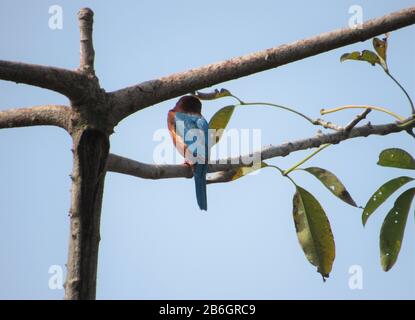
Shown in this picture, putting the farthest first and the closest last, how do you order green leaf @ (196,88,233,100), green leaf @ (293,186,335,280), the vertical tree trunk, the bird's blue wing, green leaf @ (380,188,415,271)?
the bird's blue wing → green leaf @ (196,88,233,100) → green leaf @ (293,186,335,280) → green leaf @ (380,188,415,271) → the vertical tree trunk

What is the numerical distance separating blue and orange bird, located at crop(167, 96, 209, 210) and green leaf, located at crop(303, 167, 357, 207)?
196 centimetres

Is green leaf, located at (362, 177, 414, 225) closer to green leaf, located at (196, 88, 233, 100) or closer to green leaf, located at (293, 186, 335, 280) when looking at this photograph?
green leaf, located at (293, 186, 335, 280)

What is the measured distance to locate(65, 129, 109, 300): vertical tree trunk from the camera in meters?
1.97

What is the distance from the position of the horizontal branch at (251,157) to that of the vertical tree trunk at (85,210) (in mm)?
746

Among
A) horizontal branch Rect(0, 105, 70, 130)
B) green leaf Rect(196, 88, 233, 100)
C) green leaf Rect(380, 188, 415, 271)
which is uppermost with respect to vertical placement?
green leaf Rect(196, 88, 233, 100)

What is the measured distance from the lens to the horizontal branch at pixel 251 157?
298 cm

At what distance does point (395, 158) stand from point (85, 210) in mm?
1632

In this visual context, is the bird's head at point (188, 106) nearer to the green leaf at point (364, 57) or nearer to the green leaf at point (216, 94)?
the green leaf at point (216, 94)

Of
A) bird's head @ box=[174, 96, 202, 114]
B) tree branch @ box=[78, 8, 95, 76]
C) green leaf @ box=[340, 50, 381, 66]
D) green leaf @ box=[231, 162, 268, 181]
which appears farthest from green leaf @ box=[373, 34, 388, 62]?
bird's head @ box=[174, 96, 202, 114]

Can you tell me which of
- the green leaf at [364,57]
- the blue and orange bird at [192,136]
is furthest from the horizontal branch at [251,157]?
the blue and orange bird at [192,136]

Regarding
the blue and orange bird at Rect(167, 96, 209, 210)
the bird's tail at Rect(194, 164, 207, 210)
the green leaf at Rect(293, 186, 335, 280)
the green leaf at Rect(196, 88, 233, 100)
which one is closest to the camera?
the green leaf at Rect(293, 186, 335, 280)

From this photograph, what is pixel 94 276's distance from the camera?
6.51ft

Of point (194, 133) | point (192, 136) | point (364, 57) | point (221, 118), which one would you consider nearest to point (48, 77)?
point (221, 118)
